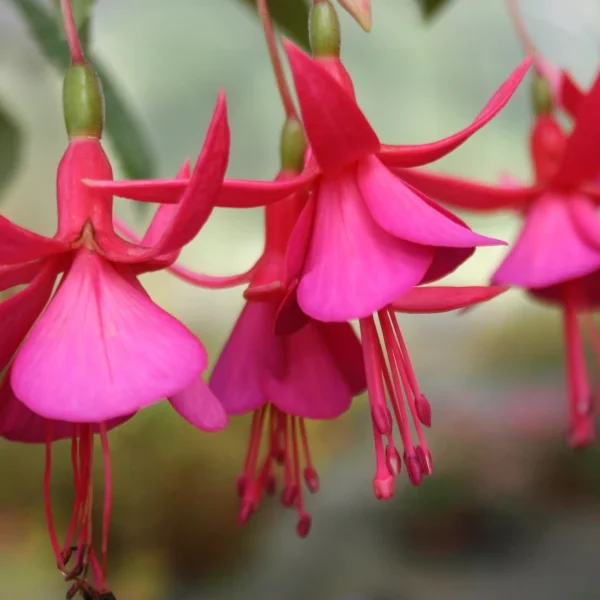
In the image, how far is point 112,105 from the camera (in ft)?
2.19

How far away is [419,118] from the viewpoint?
2.00 meters

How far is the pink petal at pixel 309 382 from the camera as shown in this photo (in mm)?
412

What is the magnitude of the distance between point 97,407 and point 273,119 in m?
1.76

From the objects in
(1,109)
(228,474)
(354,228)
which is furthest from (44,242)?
(228,474)

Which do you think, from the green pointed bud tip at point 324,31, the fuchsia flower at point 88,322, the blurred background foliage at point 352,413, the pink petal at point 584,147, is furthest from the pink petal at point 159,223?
the blurred background foliage at point 352,413

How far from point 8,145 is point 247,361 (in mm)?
399

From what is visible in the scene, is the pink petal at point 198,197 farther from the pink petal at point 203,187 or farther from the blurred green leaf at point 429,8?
the blurred green leaf at point 429,8

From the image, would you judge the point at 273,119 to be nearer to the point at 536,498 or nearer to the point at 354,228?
the point at 536,498

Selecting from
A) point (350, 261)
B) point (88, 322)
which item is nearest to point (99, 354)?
point (88, 322)

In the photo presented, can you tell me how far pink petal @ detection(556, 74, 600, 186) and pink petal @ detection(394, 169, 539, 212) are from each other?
0.11 feet

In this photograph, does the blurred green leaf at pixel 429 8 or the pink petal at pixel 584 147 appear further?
the blurred green leaf at pixel 429 8

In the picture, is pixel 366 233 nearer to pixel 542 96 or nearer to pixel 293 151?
pixel 293 151

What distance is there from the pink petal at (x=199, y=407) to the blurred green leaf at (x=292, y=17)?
1.20 ft

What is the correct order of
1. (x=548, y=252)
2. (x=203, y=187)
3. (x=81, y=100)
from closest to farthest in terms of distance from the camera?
1. (x=203, y=187)
2. (x=81, y=100)
3. (x=548, y=252)
